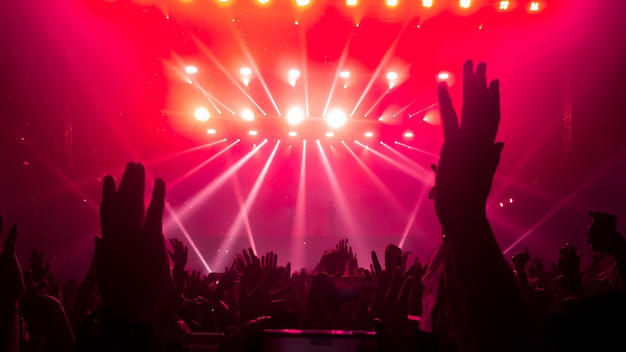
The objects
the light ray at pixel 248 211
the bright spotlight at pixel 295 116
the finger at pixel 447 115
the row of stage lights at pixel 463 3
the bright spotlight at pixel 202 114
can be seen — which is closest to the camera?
the finger at pixel 447 115

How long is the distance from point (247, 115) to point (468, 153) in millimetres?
9907

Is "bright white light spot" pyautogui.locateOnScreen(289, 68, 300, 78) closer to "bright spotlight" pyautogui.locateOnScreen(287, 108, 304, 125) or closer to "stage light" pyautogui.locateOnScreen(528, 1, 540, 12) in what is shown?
"bright spotlight" pyautogui.locateOnScreen(287, 108, 304, 125)

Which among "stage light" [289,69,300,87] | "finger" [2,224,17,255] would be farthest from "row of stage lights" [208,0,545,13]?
Result: "finger" [2,224,17,255]

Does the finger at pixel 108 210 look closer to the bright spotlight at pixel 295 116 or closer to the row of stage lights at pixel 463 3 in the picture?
the row of stage lights at pixel 463 3

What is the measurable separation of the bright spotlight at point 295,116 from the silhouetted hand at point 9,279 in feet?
29.7

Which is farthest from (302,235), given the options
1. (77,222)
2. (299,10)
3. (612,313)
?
(612,313)

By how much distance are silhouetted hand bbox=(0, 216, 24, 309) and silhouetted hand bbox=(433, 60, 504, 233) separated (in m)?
1.43

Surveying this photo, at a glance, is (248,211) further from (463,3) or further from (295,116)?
(463,3)

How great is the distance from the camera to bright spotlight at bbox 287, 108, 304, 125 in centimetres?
1062

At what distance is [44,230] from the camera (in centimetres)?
838

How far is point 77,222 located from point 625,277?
28.9 ft

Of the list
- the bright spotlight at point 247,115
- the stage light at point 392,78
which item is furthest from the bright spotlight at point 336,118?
the bright spotlight at point 247,115

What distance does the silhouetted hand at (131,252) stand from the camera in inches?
53.1

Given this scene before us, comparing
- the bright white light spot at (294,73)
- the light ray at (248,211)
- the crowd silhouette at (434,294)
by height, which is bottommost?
the crowd silhouette at (434,294)
